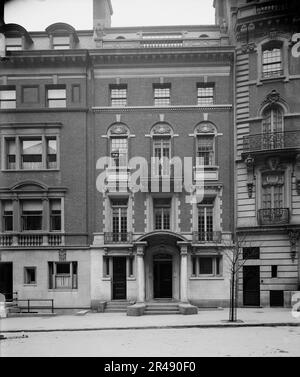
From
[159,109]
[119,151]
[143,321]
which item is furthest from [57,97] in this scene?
[143,321]

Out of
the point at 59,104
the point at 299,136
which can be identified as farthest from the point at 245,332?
the point at 59,104

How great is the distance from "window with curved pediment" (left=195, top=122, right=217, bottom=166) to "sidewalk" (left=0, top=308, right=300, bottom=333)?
8493 mm

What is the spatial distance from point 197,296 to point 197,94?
11767mm

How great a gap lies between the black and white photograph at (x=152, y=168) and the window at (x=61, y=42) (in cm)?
13

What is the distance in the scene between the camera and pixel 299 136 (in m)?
22.7

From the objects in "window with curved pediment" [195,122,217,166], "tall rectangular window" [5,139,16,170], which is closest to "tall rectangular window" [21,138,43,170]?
"tall rectangular window" [5,139,16,170]

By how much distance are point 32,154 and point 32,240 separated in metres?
5.03

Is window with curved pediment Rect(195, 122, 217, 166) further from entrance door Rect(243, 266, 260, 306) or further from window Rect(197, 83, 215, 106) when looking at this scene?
entrance door Rect(243, 266, 260, 306)

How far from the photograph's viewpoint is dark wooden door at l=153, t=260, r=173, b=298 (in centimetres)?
2420

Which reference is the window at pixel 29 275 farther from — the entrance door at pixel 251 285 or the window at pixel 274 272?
the window at pixel 274 272

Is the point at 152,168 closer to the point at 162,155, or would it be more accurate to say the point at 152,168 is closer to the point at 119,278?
the point at 162,155

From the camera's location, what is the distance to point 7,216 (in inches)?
959
